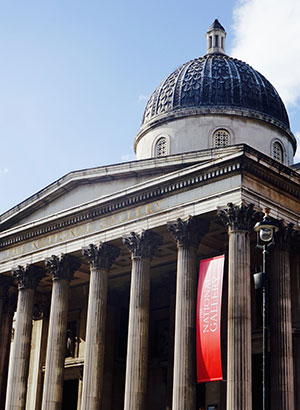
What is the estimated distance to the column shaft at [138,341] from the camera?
1073 inches

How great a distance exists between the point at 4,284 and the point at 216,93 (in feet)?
50.2

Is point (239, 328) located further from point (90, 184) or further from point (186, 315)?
point (90, 184)

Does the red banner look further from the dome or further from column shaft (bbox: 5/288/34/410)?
column shaft (bbox: 5/288/34/410)

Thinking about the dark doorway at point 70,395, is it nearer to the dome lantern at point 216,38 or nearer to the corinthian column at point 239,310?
the corinthian column at point 239,310

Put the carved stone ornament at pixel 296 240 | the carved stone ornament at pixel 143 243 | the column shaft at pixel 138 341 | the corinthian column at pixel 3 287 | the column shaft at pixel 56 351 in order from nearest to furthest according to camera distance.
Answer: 1. the column shaft at pixel 138 341
2. the carved stone ornament at pixel 296 240
3. the carved stone ornament at pixel 143 243
4. the column shaft at pixel 56 351
5. the corinthian column at pixel 3 287

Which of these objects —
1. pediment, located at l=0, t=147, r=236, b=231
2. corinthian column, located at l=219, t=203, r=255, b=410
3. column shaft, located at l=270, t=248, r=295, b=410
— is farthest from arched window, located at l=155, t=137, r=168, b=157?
column shaft, located at l=270, t=248, r=295, b=410

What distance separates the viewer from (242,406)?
76.7 ft

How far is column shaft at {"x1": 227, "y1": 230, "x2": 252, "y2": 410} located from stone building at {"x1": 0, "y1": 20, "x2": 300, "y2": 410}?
0.15 ft

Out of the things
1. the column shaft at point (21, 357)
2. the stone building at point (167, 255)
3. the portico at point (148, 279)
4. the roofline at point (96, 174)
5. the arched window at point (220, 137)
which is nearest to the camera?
the portico at point (148, 279)

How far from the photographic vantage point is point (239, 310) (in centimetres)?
2480

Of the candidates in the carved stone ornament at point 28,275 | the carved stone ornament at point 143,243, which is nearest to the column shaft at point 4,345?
the carved stone ornament at point 28,275

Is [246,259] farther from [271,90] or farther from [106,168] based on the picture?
[271,90]

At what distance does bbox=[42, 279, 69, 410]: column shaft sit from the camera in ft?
102

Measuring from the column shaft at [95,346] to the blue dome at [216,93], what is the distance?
11.3 metres
